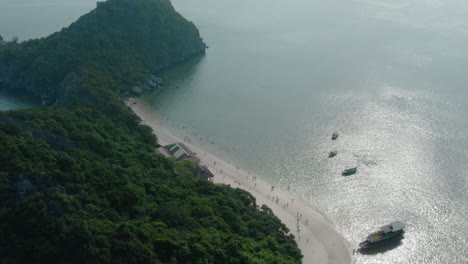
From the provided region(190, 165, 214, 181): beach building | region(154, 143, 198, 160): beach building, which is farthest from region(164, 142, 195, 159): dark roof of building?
region(190, 165, 214, 181): beach building

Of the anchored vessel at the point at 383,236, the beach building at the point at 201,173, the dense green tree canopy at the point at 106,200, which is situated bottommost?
the anchored vessel at the point at 383,236

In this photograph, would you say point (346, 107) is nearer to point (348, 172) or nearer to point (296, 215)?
point (348, 172)

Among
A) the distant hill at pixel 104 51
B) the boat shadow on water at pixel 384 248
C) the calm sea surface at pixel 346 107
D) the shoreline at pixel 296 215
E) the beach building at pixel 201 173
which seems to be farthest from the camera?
the distant hill at pixel 104 51

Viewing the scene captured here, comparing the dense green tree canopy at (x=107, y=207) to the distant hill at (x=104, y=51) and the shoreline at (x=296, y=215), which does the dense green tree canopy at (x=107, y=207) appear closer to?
the shoreline at (x=296, y=215)

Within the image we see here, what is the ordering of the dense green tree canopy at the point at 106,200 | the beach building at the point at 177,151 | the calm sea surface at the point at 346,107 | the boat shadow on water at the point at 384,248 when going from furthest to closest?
1. the beach building at the point at 177,151
2. the calm sea surface at the point at 346,107
3. the boat shadow on water at the point at 384,248
4. the dense green tree canopy at the point at 106,200

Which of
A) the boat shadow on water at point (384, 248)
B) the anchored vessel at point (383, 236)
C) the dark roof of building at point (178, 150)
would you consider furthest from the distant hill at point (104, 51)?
the boat shadow on water at point (384, 248)

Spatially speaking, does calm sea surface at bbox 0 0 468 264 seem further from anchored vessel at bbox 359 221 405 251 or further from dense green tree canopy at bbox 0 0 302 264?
dense green tree canopy at bbox 0 0 302 264
